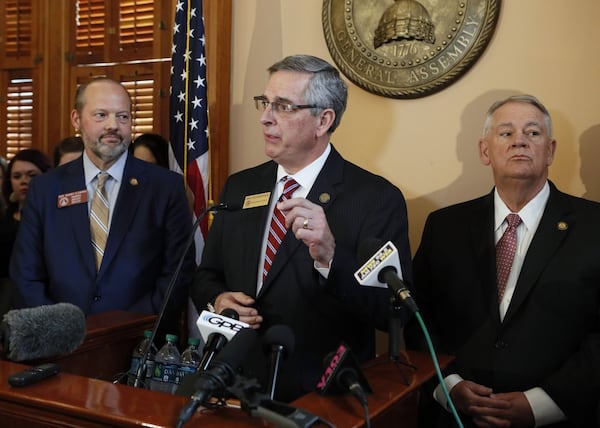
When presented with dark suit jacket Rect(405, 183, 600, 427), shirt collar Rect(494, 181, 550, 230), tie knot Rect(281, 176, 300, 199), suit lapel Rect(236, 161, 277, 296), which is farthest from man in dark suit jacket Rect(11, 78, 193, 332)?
shirt collar Rect(494, 181, 550, 230)

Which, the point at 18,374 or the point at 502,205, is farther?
the point at 502,205

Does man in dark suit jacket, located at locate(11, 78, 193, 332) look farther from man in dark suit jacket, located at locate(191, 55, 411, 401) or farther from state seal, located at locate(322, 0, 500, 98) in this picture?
state seal, located at locate(322, 0, 500, 98)

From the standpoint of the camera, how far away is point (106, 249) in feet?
9.36

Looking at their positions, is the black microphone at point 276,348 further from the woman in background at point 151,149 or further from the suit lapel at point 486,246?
the woman in background at point 151,149

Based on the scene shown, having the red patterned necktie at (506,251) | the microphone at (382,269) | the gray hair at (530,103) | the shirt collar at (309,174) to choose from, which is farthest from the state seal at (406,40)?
the microphone at (382,269)

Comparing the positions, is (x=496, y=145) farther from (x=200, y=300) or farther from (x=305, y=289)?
(x=200, y=300)

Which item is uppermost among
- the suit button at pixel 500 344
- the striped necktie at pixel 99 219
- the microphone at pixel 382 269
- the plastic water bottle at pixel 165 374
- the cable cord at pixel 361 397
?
the microphone at pixel 382 269

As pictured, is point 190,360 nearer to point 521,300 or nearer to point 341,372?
point 341,372

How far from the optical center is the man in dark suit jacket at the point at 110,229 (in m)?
2.83

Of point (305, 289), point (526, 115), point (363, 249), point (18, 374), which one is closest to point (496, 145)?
point (526, 115)

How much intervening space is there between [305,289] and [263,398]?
0.84 metres

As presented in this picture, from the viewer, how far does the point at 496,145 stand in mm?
2629

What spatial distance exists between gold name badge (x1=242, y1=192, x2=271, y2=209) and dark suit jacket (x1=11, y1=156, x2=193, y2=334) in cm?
70

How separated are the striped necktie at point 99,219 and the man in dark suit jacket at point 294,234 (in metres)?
0.65
